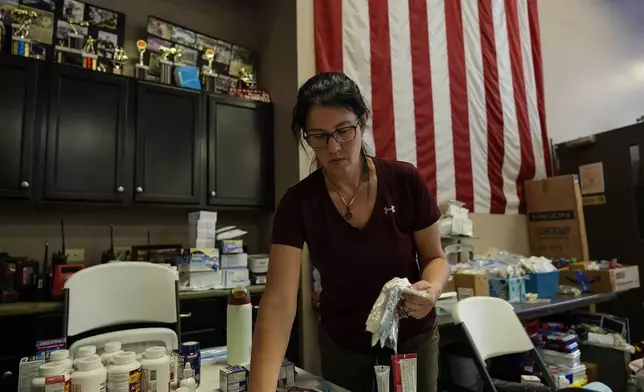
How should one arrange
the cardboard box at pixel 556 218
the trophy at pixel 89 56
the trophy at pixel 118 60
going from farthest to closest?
1. the cardboard box at pixel 556 218
2. the trophy at pixel 118 60
3. the trophy at pixel 89 56

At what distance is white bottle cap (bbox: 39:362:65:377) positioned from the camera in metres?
0.87

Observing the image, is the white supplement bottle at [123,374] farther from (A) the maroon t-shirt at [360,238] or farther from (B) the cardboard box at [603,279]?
(B) the cardboard box at [603,279]

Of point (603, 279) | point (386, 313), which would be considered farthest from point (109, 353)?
point (603, 279)

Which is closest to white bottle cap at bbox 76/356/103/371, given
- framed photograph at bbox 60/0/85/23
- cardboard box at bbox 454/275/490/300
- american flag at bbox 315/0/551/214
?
cardboard box at bbox 454/275/490/300

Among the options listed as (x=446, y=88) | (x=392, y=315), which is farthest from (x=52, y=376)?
(x=446, y=88)

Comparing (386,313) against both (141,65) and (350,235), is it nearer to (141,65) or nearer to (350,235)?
(350,235)

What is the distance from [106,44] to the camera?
2740 millimetres

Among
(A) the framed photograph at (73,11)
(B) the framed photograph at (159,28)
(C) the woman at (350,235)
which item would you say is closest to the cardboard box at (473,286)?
(C) the woman at (350,235)

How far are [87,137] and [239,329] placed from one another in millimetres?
1664

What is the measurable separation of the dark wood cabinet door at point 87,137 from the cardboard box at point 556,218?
324 centimetres

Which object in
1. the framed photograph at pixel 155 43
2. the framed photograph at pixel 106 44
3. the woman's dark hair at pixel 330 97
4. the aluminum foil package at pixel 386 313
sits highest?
the framed photograph at pixel 155 43

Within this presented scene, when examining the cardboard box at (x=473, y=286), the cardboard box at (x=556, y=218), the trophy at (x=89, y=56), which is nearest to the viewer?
the cardboard box at (x=473, y=286)

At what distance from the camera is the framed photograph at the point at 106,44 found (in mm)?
2703

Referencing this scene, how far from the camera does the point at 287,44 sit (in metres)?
2.93
